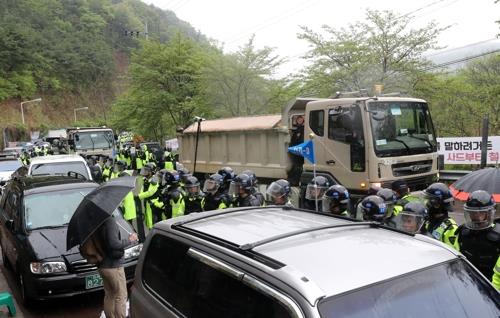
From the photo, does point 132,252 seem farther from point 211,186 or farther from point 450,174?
point 450,174

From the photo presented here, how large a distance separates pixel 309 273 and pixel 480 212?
7.05ft

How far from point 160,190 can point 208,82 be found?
16.4 m

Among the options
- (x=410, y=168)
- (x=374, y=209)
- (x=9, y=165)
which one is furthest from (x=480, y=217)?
(x=9, y=165)

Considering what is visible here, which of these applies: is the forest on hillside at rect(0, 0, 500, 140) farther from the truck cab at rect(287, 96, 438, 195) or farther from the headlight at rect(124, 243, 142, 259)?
Answer: the headlight at rect(124, 243, 142, 259)

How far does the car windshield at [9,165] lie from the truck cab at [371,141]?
1273cm

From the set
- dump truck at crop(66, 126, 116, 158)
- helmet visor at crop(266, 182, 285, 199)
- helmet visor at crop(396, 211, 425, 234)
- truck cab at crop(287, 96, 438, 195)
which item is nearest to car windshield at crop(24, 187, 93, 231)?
helmet visor at crop(266, 182, 285, 199)

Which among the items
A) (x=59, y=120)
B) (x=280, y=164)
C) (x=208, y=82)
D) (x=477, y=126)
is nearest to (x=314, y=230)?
(x=280, y=164)

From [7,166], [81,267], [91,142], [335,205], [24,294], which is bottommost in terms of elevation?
[24,294]

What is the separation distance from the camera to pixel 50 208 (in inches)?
268

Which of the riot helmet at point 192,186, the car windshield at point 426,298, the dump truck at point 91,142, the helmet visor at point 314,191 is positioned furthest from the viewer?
the dump truck at point 91,142

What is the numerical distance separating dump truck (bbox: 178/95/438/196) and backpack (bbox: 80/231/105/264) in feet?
13.1

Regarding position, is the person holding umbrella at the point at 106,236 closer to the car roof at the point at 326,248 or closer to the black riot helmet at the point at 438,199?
the car roof at the point at 326,248

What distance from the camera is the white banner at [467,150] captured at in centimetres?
1227

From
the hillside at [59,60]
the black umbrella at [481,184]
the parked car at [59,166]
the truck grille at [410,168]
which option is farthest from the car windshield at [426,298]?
the hillside at [59,60]
